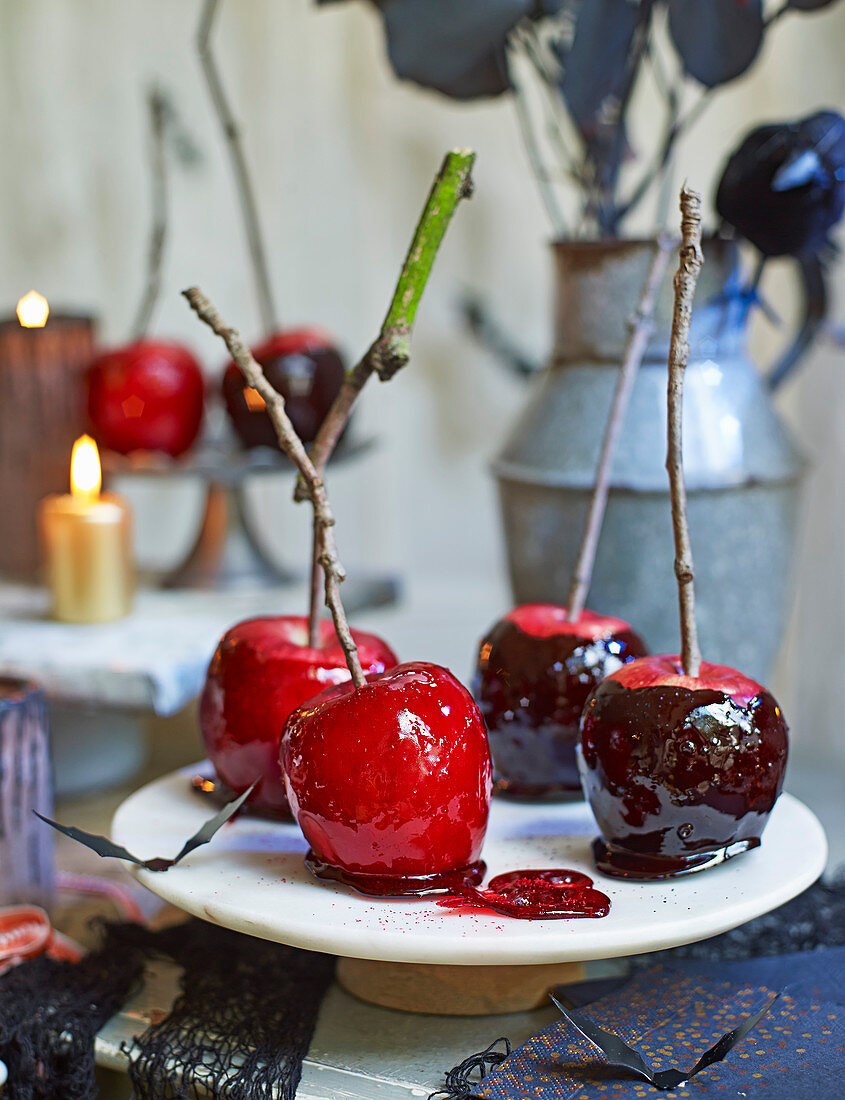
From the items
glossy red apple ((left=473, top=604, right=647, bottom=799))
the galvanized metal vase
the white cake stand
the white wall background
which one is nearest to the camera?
the white cake stand

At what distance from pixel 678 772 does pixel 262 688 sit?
0.50 ft

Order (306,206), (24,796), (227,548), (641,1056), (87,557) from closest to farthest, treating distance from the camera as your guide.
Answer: (641,1056)
(24,796)
(87,557)
(227,548)
(306,206)

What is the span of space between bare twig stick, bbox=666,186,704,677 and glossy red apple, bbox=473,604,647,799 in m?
0.06

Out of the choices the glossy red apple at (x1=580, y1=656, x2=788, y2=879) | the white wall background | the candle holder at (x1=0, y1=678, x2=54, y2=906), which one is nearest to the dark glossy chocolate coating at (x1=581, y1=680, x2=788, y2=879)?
the glossy red apple at (x1=580, y1=656, x2=788, y2=879)

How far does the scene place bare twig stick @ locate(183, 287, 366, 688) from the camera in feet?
1.27

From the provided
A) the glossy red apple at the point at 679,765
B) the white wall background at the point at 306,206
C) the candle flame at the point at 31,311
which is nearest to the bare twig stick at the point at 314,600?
the glossy red apple at the point at 679,765

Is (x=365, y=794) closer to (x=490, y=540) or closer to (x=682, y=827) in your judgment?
(x=682, y=827)

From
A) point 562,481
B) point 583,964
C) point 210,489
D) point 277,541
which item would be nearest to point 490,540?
point 277,541

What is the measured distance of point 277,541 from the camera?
103cm

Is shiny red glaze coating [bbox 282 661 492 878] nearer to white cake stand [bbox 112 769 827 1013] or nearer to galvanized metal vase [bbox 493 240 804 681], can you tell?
white cake stand [bbox 112 769 827 1013]

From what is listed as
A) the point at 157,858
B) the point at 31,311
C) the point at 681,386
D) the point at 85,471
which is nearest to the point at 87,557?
the point at 85,471

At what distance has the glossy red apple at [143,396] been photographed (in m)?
0.71

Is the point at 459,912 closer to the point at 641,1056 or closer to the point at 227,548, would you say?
the point at 641,1056

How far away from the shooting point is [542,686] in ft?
1.49
